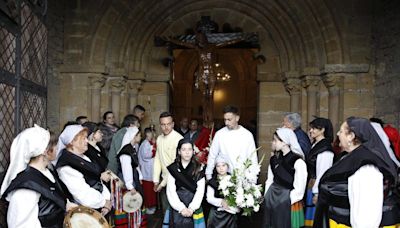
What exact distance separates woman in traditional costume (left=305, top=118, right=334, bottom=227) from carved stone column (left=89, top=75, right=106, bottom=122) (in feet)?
15.0

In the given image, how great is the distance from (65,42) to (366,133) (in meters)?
6.82

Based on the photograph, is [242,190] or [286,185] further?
[286,185]

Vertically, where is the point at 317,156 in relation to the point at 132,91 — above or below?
below

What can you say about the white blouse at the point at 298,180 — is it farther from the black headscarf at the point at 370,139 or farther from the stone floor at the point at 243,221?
the stone floor at the point at 243,221

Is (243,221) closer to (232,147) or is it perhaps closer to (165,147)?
(232,147)

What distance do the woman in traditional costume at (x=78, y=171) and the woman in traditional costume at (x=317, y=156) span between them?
7.90 feet

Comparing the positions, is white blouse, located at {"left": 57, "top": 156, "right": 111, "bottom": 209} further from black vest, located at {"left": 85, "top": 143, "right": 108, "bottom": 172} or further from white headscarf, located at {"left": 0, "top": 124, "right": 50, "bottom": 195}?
black vest, located at {"left": 85, "top": 143, "right": 108, "bottom": 172}

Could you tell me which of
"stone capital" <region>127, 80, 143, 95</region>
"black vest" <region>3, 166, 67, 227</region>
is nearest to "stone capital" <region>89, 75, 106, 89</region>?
"stone capital" <region>127, 80, 143, 95</region>

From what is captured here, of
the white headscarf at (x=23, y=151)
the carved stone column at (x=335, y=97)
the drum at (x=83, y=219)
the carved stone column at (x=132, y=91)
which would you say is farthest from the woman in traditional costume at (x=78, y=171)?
the carved stone column at (x=335, y=97)

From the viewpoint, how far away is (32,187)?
2.81m

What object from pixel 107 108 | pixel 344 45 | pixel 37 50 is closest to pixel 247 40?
pixel 344 45

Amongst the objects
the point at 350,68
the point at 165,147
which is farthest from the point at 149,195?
the point at 350,68

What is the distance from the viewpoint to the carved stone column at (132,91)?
29.2 ft

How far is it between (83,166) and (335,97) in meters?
5.78
